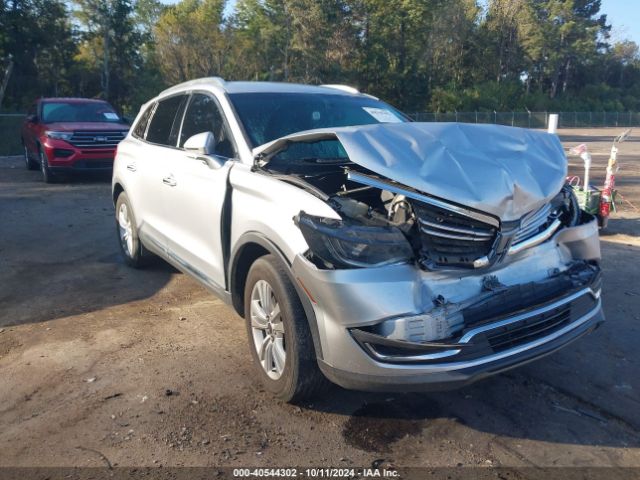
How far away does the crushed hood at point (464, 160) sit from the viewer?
3361 millimetres

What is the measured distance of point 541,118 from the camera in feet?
182

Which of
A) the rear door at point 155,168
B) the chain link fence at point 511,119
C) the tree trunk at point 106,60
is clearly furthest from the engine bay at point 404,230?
the tree trunk at point 106,60

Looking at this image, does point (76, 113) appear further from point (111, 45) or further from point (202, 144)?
point (111, 45)

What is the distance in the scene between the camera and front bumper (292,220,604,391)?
3.08m

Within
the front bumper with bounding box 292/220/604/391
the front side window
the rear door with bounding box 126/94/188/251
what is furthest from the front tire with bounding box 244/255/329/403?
the rear door with bounding box 126/94/188/251

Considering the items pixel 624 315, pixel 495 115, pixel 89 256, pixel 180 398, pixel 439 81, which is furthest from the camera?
pixel 439 81

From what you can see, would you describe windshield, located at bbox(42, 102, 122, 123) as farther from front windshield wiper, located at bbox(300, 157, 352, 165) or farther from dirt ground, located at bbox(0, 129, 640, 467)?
front windshield wiper, located at bbox(300, 157, 352, 165)

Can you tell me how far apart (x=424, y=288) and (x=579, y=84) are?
8643cm

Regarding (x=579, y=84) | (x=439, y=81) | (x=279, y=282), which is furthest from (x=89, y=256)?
(x=579, y=84)

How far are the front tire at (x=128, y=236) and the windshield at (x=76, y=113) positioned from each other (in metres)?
7.85

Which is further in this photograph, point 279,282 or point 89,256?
point 89,256

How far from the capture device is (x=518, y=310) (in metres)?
3.38

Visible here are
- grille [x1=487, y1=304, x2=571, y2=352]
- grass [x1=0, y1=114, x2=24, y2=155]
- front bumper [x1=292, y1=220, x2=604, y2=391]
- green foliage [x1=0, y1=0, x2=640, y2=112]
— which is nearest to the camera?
front bumper [x1=292, y1=220, x2=604, y2=391]

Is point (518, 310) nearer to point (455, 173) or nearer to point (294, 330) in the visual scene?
point (455, 173)
